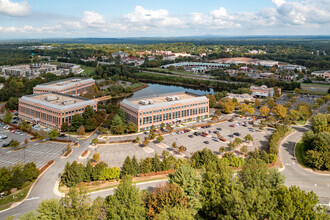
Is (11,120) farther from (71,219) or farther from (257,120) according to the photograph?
(257,120)

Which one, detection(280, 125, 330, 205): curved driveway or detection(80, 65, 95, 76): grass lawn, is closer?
detection(280, 125, 330, 205): curved driveway

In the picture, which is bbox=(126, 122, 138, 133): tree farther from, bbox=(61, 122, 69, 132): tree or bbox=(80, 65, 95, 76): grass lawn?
bbox=(80, 65, 95, 76): grass lawn

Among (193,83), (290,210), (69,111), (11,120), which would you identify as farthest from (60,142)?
(193,83)

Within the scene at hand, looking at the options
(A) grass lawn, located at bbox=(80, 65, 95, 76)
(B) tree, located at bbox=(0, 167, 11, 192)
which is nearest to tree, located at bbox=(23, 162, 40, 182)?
(B) tree, located at bbox=(0, 167, 11, 192)

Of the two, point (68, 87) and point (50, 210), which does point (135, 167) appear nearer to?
point (50, 210)

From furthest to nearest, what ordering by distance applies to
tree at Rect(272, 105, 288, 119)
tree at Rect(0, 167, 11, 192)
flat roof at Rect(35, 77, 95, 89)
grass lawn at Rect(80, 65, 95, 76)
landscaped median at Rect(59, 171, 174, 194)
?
1. grass lawn at Rect(80, 65, 95, 76)
2. flat roof at Rect(35, 77, 95, 89)
3. tree at Rect(272, 105, 288, 119)
4. landscaped median at Rect(59, 171, 174, 194)
5. tree at Rect(0, 167, 11, 192)

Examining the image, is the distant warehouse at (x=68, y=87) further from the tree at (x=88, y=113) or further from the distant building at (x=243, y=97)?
the distant building at (x=243, y=97)

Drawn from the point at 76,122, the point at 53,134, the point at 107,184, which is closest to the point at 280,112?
the point at 107,184

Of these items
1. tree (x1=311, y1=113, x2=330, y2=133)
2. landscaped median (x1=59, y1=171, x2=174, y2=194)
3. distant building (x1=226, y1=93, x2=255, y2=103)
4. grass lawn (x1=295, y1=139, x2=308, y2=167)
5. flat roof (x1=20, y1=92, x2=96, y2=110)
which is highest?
flat roof (x1=20, y1=92, x2=96, y2=110)
